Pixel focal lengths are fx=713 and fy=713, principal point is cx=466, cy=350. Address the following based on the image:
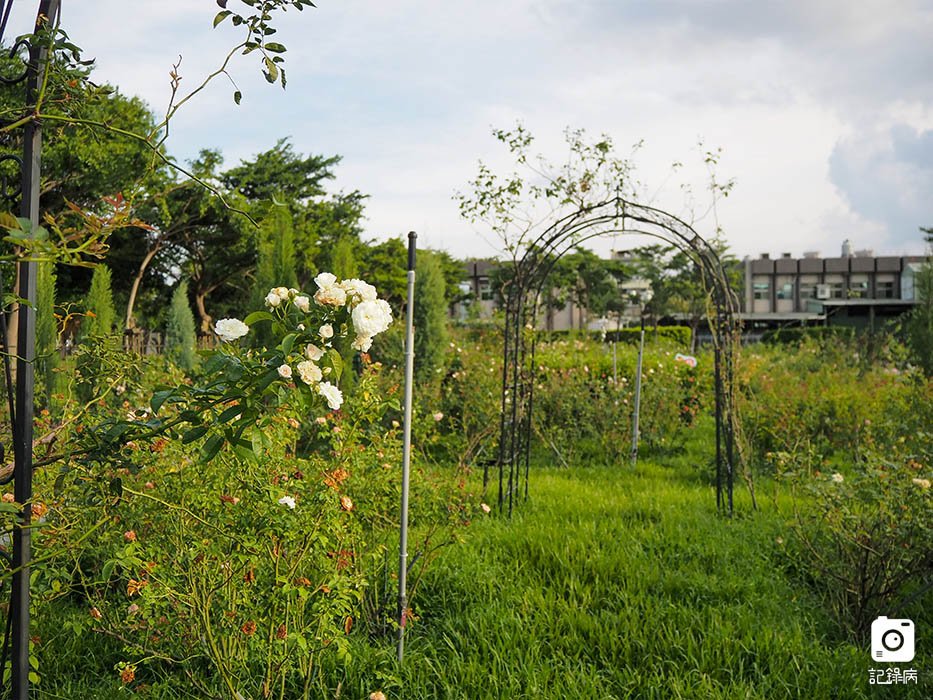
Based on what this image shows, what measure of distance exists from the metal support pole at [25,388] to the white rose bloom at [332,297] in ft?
1.93

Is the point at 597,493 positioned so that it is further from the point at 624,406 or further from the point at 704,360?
the point at 704,360

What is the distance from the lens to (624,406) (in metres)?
7.09

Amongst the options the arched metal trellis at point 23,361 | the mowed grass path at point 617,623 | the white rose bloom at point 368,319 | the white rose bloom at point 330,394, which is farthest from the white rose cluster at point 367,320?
the mowed grass path at point 617,623

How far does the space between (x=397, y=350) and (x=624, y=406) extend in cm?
300

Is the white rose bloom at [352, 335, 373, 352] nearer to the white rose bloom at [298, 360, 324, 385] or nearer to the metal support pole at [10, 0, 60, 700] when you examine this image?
the white rose bloom at [298, 360, 324, 385]

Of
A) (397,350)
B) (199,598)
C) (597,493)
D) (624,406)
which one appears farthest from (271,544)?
(397,350)

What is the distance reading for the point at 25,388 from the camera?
1.49 meters

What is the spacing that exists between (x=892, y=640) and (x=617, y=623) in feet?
3.88

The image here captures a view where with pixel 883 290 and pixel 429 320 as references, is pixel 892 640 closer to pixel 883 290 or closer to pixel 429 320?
pixel 429 320

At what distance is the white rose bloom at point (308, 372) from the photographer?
1566 mm

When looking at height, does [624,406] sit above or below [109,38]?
below

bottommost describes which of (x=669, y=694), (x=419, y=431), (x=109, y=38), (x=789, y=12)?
(x=669, y=694)

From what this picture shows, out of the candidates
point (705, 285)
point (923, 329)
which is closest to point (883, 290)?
point (923, 329)

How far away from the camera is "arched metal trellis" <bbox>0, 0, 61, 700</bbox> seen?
1480 millimetres
